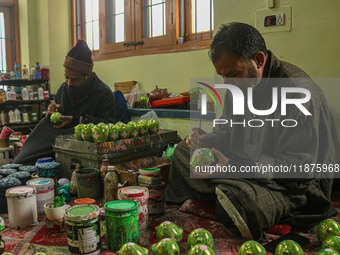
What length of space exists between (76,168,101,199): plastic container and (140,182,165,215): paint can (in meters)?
0.47

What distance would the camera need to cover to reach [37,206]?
190 cm

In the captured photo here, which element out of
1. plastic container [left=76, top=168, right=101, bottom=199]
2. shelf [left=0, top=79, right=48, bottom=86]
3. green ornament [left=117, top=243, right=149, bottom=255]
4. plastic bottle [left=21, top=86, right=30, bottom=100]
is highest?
shelf [left=0, top=79, right=48, bottom=86]

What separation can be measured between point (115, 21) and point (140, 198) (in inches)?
156

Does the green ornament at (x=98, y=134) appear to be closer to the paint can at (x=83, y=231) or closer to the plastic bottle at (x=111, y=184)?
the plastic bottle at (x=111, y=184)

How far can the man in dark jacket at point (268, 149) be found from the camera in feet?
5.23

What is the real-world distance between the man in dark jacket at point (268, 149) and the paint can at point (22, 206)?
946 mm

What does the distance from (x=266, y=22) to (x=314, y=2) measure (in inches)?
14.9

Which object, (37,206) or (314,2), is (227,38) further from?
(37,206)

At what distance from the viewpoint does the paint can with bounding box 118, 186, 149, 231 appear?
5.11ft

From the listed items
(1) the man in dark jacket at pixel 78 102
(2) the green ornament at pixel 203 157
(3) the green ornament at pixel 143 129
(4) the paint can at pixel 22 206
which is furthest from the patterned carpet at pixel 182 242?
(1) the man in dark jacket at pixel 78 102

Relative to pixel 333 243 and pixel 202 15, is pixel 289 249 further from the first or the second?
pixel 202 15

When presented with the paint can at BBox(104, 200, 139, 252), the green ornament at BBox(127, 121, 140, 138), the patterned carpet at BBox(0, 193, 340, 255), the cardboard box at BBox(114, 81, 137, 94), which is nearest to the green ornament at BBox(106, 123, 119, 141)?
the green ornament at BBox(127, 121, 140, 138)

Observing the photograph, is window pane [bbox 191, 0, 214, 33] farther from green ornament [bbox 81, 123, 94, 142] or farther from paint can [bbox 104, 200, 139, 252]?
paint can [bbox 104, 200, 139, 252]

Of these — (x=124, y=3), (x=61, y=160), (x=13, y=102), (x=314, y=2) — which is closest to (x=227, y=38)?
(x=314, y=2)
